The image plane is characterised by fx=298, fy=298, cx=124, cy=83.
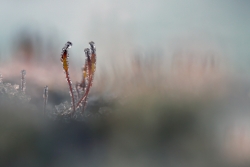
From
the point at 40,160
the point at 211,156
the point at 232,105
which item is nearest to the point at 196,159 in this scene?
the point at 211,156

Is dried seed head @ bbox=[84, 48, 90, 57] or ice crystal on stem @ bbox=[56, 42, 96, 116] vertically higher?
dried seed head @ bbox=[84, 48, 90, 57]

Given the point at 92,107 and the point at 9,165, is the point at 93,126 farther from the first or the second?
the point at 9,165

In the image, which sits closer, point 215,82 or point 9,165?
point 9,165

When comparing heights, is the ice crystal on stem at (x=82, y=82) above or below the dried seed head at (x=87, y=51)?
below

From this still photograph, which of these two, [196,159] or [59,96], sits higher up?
[59,96]

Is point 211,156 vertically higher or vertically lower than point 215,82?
lower

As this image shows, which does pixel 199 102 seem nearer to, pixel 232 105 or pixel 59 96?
pixel 232 105

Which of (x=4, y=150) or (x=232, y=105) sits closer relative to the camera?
(x=4, y=150)

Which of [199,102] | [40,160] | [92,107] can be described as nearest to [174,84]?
[199,102]
